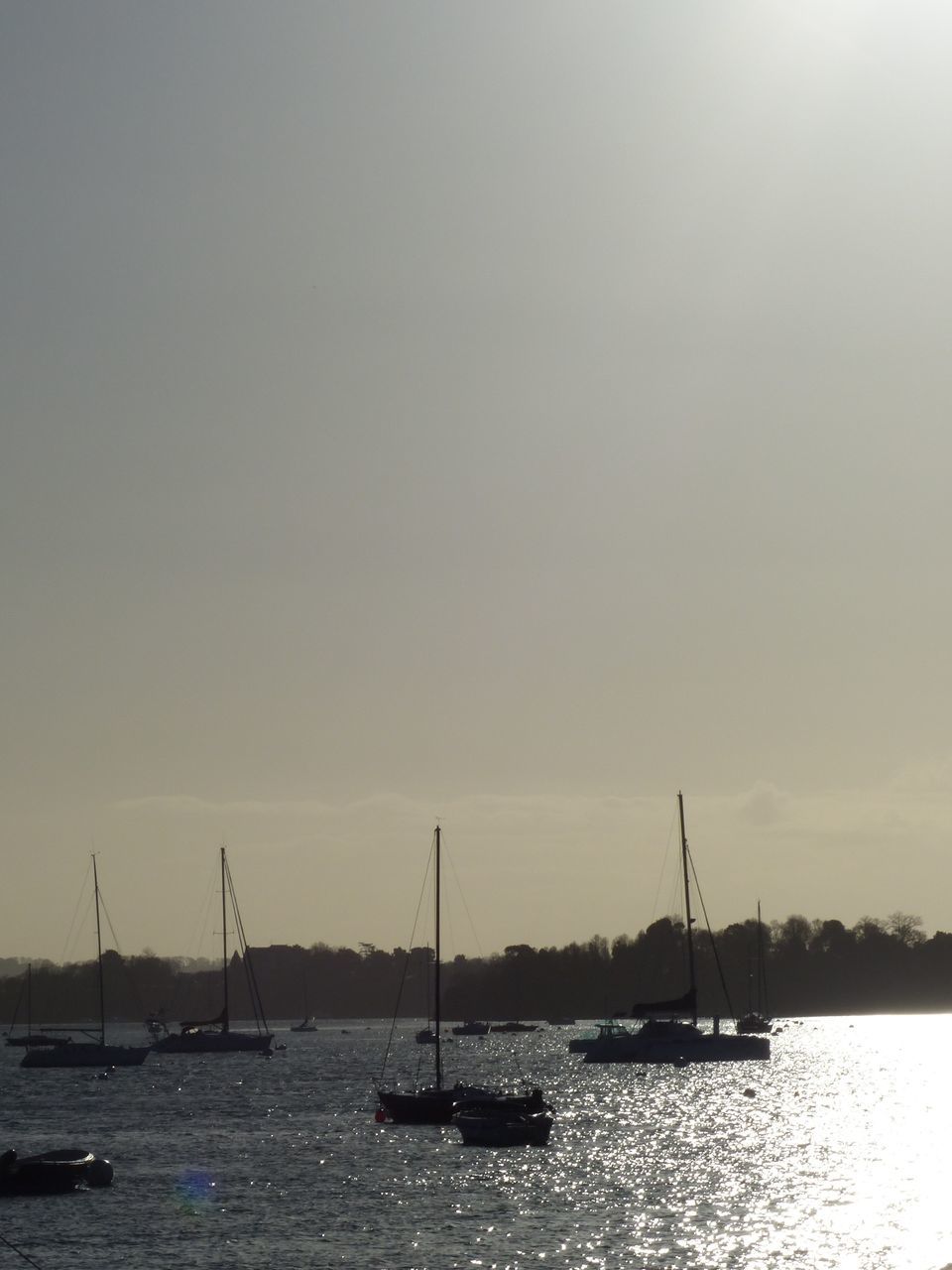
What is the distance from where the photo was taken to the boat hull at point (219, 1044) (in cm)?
16100

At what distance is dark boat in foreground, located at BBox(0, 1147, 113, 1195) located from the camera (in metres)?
63.4

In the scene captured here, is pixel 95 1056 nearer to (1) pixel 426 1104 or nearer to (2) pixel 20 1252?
(1) pixel 426 1104

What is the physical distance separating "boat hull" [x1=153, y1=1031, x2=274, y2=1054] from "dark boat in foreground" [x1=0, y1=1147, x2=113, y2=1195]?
95.5 m

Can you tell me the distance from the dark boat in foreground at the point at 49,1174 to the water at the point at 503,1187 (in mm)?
878

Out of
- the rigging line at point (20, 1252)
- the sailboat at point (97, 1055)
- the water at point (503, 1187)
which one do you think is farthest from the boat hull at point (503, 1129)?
the sailboat at point (97, 1055)

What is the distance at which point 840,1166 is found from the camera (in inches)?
2825

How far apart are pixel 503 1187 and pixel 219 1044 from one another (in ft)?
334

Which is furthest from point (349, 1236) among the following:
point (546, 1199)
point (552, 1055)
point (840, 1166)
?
point (552, 1055)

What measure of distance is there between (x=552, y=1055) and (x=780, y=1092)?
7176cm

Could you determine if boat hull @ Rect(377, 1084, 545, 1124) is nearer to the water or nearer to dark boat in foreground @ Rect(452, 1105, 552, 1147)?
the water

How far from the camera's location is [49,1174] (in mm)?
64188

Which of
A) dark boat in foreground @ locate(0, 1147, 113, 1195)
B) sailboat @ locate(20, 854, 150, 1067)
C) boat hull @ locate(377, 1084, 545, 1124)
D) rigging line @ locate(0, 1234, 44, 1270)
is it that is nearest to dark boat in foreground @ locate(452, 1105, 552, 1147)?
boat hull @ locate(377, 1084, 545, 1124)

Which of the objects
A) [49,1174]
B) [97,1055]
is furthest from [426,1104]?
[97,1055]

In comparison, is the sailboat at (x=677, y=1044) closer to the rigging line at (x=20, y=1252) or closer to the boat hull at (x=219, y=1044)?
the boat hull at (x=219, y=1044)
